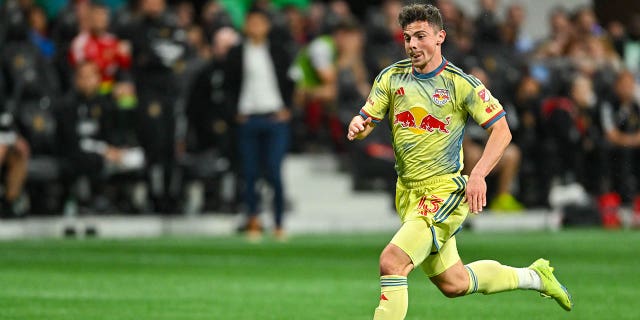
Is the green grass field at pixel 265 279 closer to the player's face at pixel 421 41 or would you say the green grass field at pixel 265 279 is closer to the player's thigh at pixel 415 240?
the player's thigh at pixel 415 240

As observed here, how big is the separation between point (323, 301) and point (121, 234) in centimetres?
895

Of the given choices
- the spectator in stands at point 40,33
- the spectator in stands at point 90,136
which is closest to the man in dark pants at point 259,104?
the spectator in stands at point 90,136

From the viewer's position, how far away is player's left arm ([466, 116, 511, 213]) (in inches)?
297

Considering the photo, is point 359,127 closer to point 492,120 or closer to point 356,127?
point 356,127

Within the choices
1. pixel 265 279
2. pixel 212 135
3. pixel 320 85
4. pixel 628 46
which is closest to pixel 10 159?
pixel 212 135

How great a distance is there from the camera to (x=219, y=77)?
65.0 ft

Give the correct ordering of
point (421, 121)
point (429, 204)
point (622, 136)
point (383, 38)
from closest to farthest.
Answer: point (429, 204) < point (421, 121) < point (383, 38) < point (622, 136)

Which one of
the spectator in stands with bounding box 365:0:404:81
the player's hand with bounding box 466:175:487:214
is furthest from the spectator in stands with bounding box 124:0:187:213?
the player's hand with bounding box 466:175:487:214

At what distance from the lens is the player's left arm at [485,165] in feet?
24.8

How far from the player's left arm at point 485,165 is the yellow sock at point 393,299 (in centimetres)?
54

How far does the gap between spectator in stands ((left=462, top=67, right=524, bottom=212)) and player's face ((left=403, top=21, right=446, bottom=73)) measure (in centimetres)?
1396

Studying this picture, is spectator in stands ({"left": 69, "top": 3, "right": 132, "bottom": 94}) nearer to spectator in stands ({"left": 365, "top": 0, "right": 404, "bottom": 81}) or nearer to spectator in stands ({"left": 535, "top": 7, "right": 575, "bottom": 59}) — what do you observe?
spectator in stands ({"left": 365, "top": 0, "right": 404, "bottom": 81})

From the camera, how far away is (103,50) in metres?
19.5

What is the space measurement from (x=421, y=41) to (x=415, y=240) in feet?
3.45
